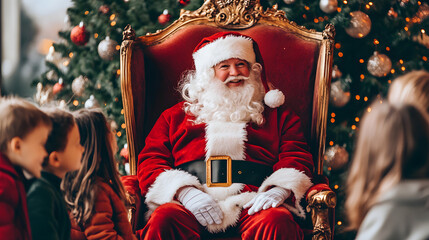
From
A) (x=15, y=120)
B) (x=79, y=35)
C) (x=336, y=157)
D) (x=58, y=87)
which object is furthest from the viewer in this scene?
(x=58, y=87)

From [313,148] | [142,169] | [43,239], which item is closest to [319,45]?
[313,148]

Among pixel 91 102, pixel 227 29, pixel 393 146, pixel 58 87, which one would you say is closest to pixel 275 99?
pixel 227 29

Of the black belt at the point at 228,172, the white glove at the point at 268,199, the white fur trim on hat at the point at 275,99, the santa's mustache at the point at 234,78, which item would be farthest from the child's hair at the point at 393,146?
the santa's mustache at the point at 234,78

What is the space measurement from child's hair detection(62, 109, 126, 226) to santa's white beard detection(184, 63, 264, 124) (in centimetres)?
101

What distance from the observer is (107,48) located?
4793 millimetres

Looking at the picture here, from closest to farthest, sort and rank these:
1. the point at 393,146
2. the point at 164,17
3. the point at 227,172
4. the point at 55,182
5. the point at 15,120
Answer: the point at 393,146, the point at 15,120, the point at 55,182, the point at 227,172, the point at 164,17

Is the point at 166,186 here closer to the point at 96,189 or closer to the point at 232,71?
the point at 96,189

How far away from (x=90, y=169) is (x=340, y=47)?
2.78 metres

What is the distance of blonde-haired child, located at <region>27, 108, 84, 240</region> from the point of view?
2.16m

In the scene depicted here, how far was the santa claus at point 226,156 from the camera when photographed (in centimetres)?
303

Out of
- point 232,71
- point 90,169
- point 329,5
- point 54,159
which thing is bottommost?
point 90,169

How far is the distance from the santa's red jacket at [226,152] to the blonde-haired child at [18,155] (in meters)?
1.10

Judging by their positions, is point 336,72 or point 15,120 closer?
point 15,120

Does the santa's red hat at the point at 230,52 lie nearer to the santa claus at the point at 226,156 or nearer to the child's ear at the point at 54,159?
the santa claus at the point at 226,156
